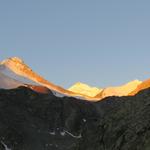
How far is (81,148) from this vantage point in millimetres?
23078

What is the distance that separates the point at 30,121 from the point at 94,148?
14850cm

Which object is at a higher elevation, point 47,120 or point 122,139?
point 122,139

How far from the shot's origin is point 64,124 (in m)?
175

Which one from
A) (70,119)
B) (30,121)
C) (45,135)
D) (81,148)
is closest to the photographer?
(81,148)

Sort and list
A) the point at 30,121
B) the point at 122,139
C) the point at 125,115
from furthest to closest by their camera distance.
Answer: the point at 30,121
the point at 125,115
the point at 122,139

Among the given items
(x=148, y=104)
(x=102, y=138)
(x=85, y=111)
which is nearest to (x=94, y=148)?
(x=102, y=138)

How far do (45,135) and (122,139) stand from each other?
139 metres

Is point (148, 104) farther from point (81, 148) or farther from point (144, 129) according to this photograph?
point (81, 148)

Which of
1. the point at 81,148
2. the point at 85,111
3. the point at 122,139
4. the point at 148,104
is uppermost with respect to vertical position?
the point at 148,104

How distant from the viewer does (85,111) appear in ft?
636

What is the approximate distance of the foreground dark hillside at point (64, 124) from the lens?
757 inches

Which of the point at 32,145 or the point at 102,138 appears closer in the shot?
the point at 102,138

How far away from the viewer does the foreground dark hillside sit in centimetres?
1923

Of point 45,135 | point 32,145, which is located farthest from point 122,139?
point 45,135
